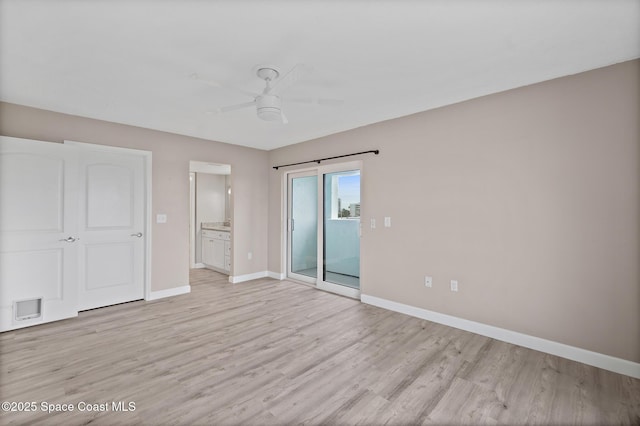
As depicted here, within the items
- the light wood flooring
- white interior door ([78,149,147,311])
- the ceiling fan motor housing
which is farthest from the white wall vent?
the ceiling fan motor housing

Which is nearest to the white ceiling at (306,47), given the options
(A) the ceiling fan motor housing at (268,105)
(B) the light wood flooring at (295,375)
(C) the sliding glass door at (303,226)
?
(A) the ceiling fan motor housing at (268,105)

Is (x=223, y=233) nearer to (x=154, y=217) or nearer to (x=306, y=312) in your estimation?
(x=154, y=217)

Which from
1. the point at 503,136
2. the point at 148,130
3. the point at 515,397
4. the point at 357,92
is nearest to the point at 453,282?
the point at 515,397

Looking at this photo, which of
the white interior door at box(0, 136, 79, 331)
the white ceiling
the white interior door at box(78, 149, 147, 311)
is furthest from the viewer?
the white interior door at box(78, 149, 147, 311)

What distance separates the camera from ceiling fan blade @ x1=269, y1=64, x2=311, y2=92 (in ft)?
7.11

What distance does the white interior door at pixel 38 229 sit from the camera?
10.5ft

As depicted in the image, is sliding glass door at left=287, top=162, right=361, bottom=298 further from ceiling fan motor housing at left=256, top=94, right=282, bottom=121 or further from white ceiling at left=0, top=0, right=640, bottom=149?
ceiling fan motor housing at left=256, top=94, right=282, bottom=121

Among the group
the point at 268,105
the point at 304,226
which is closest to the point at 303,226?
the point at 304,226

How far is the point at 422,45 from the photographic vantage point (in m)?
2.21

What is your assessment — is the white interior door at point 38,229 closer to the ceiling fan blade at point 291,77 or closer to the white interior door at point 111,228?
Result: the white interior door at point 111,228

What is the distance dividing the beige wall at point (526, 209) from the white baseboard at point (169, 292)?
10.4 ft

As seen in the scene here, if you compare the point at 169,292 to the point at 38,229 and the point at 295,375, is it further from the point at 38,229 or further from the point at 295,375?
the point at 295,375

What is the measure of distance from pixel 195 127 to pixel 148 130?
73cm

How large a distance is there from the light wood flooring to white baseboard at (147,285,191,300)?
2.58 feet
